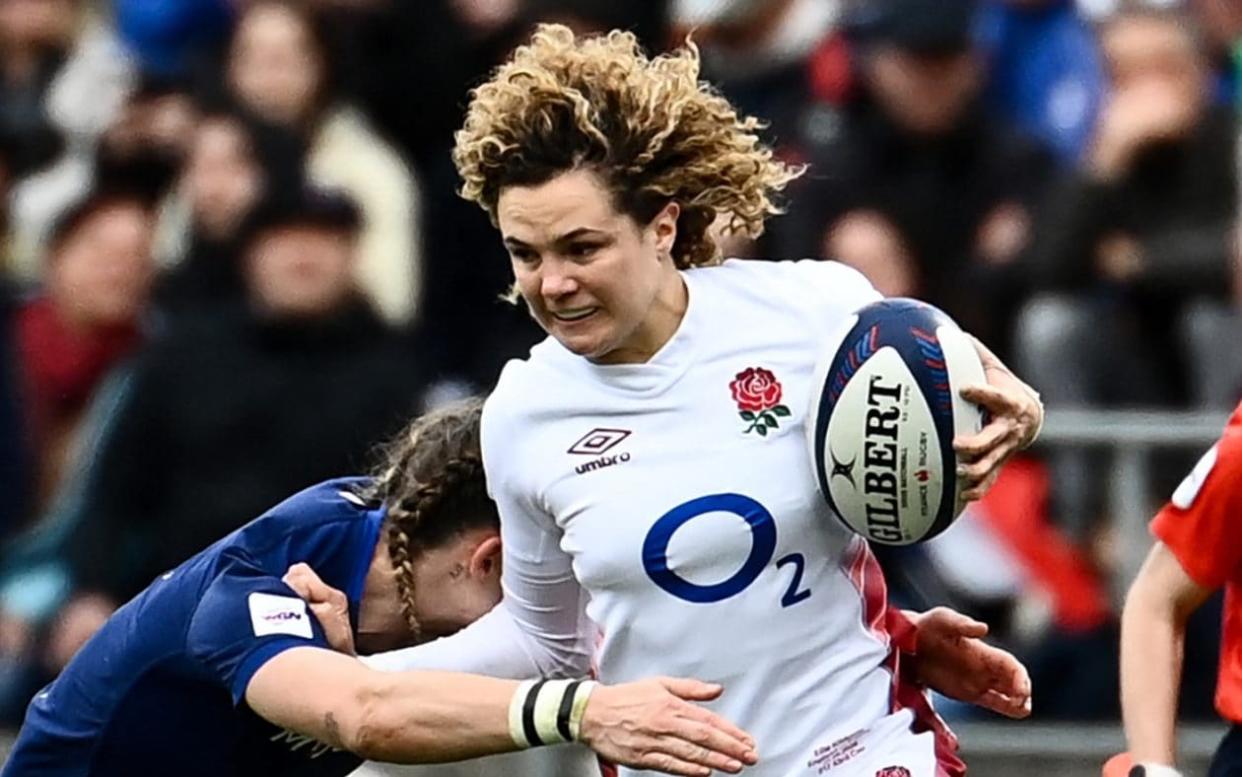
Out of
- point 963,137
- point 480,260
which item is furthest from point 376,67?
point 963,137

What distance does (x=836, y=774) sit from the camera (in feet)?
19.4

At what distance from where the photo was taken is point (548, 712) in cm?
543

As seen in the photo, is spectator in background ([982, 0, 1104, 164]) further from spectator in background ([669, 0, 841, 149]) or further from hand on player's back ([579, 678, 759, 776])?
hand on player's back ([579, 678, 759, 776])

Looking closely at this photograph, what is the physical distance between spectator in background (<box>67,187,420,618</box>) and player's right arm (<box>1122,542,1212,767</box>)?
3431mm

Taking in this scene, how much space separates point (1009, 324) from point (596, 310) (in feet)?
12.8

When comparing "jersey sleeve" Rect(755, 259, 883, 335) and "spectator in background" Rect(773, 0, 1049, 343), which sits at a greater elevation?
"jersey sleeve" Rect(755, 259, 883, 335)

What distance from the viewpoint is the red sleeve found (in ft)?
19.2

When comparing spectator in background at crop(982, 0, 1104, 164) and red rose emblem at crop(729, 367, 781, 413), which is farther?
spectator in background at crop(982, 0, 1104, 164)

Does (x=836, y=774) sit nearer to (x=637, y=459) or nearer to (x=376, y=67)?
(x=637, y=459)

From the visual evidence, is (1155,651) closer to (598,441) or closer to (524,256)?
(598,441)

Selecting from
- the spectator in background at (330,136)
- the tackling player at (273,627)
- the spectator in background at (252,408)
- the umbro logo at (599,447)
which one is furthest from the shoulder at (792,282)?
the spectator in background at (330,136)

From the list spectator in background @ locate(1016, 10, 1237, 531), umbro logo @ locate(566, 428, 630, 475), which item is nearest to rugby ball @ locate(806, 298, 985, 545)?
umbro logo @ locate(566, 428, 630, 475)

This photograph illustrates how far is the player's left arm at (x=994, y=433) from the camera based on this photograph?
565 cm

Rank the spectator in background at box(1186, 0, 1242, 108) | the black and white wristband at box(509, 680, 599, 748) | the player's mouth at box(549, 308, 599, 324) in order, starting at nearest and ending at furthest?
the black and white wristband at box(509, 680, 599, 748) < the player's mouth at box(549, 308, 599, 324) < the spectator in background at box(1186, 0, 1242, 108)
